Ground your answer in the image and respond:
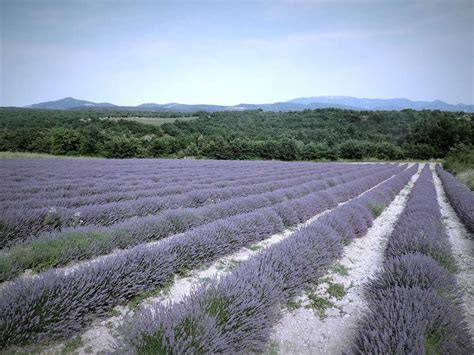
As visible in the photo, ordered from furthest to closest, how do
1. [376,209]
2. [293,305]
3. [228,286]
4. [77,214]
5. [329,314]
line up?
1. [376,209]
2. [77,214]
3. [293,305]
4. [329,314]
5. [228,286]

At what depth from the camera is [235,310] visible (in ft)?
6.63

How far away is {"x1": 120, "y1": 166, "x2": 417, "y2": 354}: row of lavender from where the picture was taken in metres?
1.64

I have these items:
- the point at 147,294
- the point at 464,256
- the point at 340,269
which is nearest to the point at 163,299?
the point at 147,294

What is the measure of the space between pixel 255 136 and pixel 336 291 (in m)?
46.0

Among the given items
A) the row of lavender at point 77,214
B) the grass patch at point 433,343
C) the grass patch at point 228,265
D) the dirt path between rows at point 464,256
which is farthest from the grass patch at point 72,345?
the dirt path between rows at point 464,256

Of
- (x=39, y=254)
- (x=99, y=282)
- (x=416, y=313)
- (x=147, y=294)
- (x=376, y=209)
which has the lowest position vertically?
(x=376, y=209)

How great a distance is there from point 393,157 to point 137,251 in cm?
4761

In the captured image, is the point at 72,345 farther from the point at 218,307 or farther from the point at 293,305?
the point at 293,305

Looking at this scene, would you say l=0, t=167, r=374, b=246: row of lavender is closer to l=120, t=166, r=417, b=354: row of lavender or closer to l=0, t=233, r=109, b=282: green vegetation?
l=0, t=233, r=109, b=282: green vegetation

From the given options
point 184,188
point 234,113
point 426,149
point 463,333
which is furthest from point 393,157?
point 463,333

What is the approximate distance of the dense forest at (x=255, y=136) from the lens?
35.6 m

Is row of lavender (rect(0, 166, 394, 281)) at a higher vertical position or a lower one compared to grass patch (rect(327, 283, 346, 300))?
higher

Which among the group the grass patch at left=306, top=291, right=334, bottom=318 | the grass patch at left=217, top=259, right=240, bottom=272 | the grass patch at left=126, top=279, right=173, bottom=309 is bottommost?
the grass patch at left=217, top=259, right=240, bottom=272

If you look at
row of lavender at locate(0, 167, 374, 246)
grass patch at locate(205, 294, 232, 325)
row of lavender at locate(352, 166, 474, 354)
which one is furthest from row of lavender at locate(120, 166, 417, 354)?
row of lavender at locate(0, 167, 374, 246)
